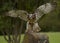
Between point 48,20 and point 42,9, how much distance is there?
12.2 m

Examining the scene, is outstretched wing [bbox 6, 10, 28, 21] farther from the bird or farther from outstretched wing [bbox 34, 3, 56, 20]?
outstretched wing [bbox 34, 3, 56, 20]

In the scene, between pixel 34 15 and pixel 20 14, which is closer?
pixel 34 15

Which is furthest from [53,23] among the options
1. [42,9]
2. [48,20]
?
[42,9]

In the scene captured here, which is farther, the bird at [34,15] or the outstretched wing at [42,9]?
the outstretched wing at [42,9]

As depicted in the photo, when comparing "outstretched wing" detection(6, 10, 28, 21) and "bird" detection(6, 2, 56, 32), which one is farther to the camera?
"outstretched wing" detection(6, 10, 28, 21)

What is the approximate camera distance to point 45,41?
4480 millimetres

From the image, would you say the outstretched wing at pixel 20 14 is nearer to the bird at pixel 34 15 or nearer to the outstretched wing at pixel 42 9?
the bird at pixel 34 15

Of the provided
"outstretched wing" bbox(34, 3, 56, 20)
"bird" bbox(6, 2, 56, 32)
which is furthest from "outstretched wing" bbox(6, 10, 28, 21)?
"outstretched wing" bbox(34, 3, 56, 20)

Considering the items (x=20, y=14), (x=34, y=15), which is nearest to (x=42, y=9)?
(x=34, y=15)

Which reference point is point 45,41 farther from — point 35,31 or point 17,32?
point 17,32

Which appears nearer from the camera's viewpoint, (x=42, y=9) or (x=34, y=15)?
(x=34, y=15)

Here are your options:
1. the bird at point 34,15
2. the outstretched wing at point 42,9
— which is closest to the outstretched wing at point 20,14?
the bird at point 34,15

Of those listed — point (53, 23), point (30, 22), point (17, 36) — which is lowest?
point (53, 23)

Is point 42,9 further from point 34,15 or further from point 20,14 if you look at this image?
point 20,14
